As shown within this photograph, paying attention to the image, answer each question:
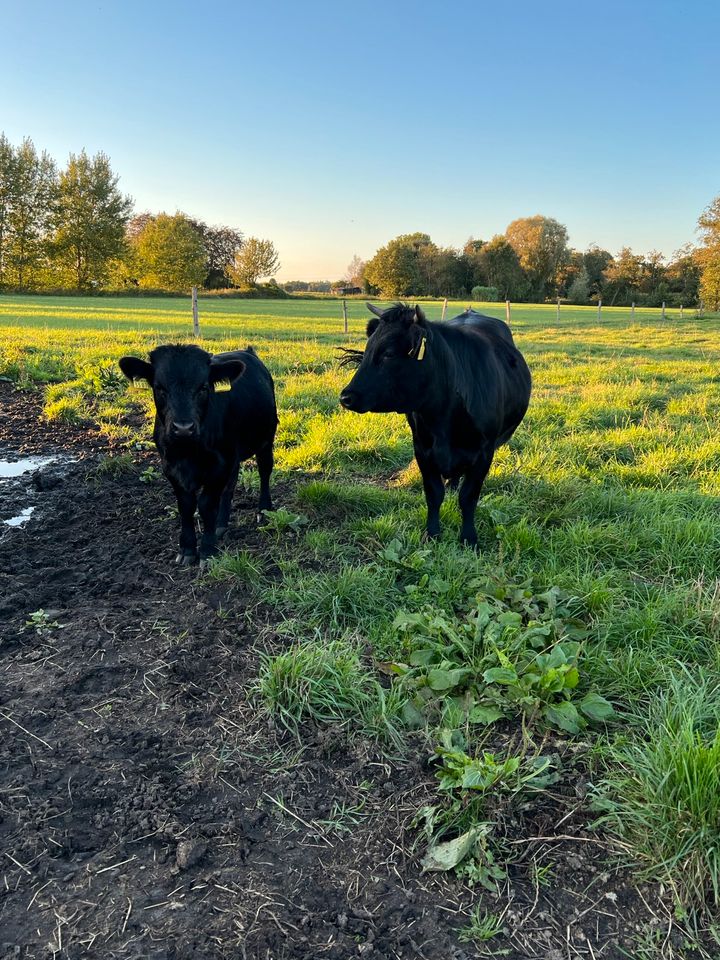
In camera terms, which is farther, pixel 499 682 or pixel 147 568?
pixel 147 568

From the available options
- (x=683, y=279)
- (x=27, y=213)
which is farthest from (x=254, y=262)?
(x=683, y=279)

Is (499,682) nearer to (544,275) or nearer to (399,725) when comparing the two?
Result: (399,725)

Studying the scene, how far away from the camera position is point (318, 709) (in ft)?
9.70

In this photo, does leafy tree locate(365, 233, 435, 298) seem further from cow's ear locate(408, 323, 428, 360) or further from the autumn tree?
cow's ear locate(408, 323, 428, 360)

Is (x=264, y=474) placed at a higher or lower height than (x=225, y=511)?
higher

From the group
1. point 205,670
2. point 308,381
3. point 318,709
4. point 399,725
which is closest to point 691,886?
point 399,725

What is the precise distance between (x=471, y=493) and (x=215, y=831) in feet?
10.2

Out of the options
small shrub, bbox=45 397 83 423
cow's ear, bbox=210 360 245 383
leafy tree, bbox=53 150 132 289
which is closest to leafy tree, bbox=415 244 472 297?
leafy tree, bbox=53 150 132 289

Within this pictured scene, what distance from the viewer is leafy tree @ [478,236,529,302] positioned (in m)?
83.6

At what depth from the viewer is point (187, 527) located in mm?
4527

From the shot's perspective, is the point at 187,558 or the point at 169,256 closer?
the point at 187,558

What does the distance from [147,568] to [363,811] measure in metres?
2.60

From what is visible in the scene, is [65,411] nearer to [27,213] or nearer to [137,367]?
[137,367]

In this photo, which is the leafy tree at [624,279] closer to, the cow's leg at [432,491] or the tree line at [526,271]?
the tree line at [526,271]
